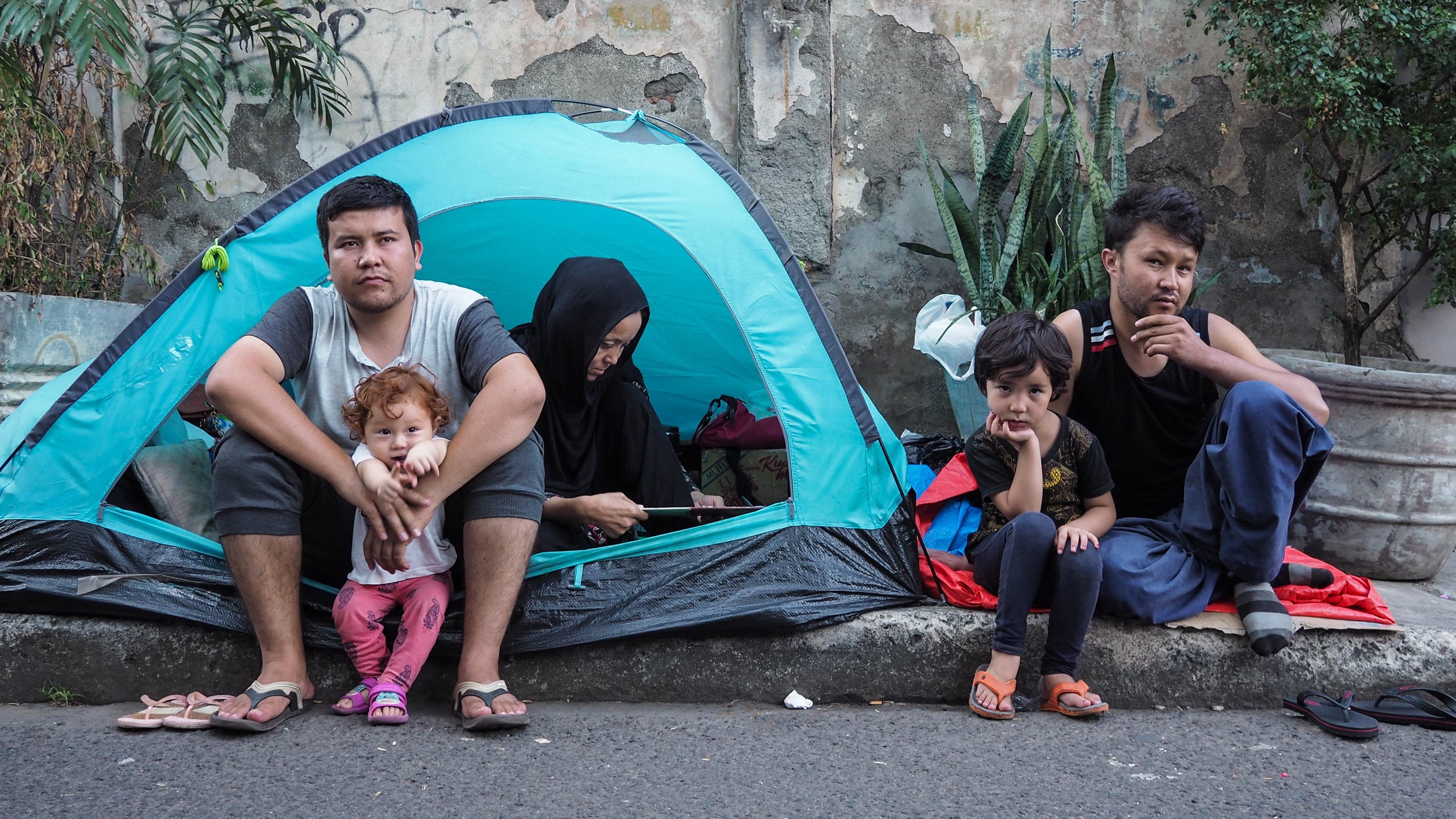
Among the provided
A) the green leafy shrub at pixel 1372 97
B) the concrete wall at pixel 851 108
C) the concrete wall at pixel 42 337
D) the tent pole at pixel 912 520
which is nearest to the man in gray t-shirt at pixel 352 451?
the tent pole at pixel 912 520

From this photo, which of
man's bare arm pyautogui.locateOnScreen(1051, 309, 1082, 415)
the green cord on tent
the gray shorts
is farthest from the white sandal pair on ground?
man's bare arm pyautogui.locateOnScreen(1051, 309, 1082, 415)

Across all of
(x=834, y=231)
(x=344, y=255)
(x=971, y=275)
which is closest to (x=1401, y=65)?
(x=971, y=275)

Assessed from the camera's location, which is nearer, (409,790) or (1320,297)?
(409,790)

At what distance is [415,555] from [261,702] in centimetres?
40

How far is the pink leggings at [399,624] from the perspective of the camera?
6.86 ft

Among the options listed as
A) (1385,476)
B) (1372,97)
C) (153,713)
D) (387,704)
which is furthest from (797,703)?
(1372,97)

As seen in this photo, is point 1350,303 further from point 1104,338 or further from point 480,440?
point 480,440

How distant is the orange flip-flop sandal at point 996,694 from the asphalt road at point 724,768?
0.02 m

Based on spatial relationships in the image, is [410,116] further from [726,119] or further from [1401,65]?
[1401,65]

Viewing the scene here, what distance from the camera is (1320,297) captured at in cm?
406

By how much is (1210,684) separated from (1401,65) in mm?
2546

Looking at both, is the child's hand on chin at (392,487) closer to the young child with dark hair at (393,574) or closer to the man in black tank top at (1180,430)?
the young child with dark hair at (393,574)

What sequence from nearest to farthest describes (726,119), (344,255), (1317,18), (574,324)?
(344,255) < (574,324) < (1317,18) < (726,119)

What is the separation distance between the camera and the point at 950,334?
3.48 m
